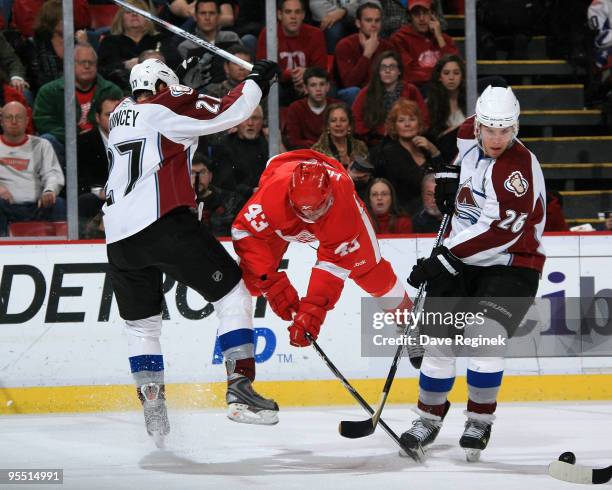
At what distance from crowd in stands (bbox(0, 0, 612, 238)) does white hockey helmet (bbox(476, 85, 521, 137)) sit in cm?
174

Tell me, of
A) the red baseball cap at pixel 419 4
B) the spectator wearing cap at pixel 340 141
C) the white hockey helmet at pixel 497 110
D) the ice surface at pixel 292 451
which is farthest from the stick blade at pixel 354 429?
the red baseball cap at pixel 419 4

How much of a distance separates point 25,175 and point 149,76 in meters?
1.58

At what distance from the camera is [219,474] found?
388cm

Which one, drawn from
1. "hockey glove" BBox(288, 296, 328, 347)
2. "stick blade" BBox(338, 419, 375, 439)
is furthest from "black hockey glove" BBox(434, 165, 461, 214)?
"stick blade" BBox(338, 419, 375, 439)

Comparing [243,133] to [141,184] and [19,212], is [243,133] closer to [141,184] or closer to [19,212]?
[19,212]

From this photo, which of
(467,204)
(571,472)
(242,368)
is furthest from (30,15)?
(571,472)

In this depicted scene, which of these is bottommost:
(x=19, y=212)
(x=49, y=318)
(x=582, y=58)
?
(x=49, y=318)

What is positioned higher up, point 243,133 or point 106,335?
point 243,133

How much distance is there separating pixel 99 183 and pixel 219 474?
7.14 feet

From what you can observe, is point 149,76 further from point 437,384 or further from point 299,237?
point 437,384

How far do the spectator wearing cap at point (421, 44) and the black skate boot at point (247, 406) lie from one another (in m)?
2.62

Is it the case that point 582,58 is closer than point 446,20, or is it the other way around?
point 446,20

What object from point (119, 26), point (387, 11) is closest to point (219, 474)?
point (119, 26)

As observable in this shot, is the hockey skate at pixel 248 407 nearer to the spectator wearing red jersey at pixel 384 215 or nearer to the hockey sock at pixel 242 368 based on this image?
the hockey sock at pixel 242 368
